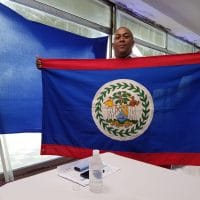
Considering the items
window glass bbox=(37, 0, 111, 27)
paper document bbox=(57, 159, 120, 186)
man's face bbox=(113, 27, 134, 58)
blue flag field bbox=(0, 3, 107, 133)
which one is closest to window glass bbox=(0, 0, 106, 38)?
window glass bbox=(37, 0, 111, 27)

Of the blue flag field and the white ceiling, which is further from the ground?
the white ceiling

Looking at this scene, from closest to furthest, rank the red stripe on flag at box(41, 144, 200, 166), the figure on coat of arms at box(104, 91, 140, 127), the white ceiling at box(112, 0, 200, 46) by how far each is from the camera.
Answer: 1. the red stripe on flag at box(41, 144, 200, 166)
2. the figure on coat of arms at box(104, 91, 140, 127)
3. the white ceiling at box(112, 0, 200, 46)

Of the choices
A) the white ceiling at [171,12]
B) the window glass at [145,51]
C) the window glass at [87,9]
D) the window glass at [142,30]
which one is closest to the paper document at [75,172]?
the window glass at [87,9]

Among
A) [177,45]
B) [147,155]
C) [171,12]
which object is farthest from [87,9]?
[177,45]

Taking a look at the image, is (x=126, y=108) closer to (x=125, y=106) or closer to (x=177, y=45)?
(x=125, y=106)

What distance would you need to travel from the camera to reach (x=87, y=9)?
3.27 m

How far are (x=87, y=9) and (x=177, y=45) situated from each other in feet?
11.3

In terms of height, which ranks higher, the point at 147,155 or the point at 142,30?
the point at 142,30

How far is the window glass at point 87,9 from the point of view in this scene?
9.55 feet

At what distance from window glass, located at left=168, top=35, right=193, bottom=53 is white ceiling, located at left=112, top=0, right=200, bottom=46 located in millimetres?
533

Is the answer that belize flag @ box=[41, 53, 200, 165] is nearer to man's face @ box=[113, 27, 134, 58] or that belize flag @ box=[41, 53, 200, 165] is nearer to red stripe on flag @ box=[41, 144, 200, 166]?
red stripe on flag @ box=[41, 144, 200, 166]

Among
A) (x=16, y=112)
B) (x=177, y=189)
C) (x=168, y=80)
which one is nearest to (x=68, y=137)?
(x=16, y=112)

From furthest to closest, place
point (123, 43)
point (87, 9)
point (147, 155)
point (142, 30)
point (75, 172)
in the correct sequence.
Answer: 1. point (142, 30)
2. point (87, 9)
3. point (123, 43)
4. point (147, 155)
5. point (75, 172)

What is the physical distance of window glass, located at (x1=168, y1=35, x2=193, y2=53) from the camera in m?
5.65
